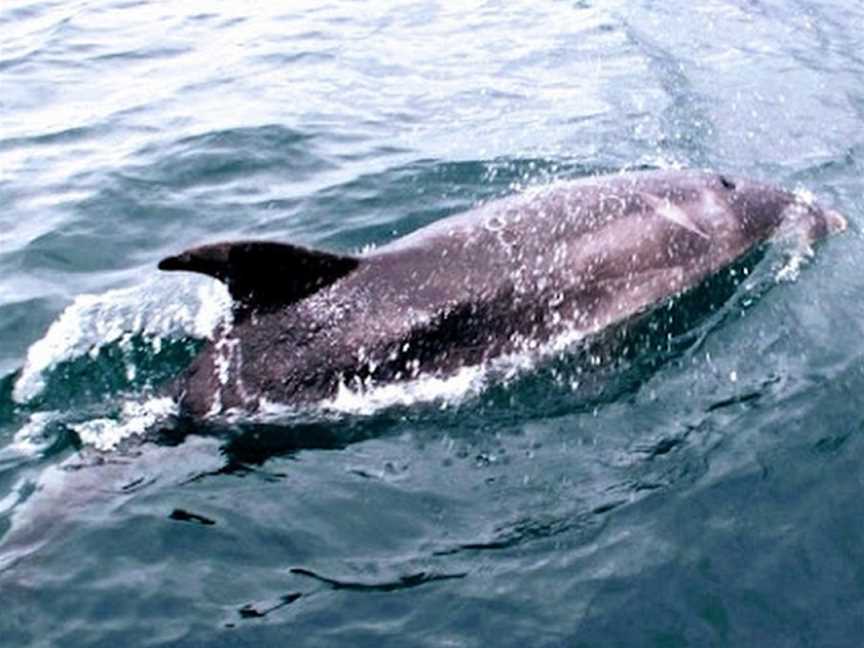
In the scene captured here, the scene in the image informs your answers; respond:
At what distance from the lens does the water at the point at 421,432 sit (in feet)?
21.2

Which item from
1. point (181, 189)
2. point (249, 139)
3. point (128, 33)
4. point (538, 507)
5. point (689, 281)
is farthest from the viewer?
point (128, 33)

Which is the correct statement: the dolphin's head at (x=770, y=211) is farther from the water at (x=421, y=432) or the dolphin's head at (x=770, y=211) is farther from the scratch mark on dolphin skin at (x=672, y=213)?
the scratch mark on dolphin skin at (x=672, y=213)


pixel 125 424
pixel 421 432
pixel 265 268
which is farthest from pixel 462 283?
pixel 125 424

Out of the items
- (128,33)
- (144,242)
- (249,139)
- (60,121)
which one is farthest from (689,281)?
(128,33)

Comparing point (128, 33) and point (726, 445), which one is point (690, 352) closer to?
point (726, 445)

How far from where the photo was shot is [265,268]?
748cm

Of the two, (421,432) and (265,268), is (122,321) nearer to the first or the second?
(265,268)

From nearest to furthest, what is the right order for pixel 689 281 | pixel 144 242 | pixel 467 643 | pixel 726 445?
pixel 467 643 → pixel 726 445 → pixel 689 281 → pixel 144 242

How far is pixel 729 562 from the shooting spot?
6715 mm

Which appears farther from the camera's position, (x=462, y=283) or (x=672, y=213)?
(x=672, y=213)

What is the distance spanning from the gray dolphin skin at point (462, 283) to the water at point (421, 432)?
0.92 ft

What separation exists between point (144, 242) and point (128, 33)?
9098 mm

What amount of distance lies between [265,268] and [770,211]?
15.6ft

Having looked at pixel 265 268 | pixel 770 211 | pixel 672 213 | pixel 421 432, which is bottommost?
pixel 421 432
